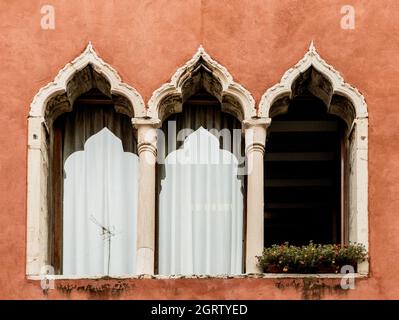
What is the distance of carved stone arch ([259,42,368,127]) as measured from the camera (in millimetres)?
15492

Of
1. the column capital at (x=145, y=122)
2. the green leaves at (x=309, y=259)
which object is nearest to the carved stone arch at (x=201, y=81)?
the column capital at (x=145, y=122)

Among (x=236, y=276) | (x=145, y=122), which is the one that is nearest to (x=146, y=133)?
(x=145, y=122)

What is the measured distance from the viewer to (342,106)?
15766 millimetres

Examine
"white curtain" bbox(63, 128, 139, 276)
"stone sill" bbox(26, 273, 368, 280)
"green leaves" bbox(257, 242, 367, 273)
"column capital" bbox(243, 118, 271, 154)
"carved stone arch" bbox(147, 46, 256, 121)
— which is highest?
"carved stone arch" bbox(147, 46, 256, 121)

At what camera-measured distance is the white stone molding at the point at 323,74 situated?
15.5m

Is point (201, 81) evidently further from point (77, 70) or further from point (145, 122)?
point (77, 70)

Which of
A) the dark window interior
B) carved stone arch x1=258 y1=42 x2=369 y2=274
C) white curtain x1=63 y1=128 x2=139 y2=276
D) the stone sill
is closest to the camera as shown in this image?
the stone sill

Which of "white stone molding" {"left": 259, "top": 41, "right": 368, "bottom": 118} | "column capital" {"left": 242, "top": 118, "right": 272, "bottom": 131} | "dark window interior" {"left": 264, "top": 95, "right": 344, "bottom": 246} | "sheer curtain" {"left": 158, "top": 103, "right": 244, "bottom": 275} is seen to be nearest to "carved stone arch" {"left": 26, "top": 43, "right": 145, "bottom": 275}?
"sheer curtain" {"left": 158, "top": 103, "right": 244, "bottom": 275}

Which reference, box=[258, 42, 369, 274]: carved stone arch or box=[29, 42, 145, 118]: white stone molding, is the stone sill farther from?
box=[29, 42, 145, 118]: white stone molding

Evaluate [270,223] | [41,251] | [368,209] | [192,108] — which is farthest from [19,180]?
[270,223]

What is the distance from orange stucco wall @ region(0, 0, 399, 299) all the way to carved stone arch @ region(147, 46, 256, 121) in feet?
0.28

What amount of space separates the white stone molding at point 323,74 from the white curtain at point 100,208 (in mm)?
1517

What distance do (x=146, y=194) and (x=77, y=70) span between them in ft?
4.61

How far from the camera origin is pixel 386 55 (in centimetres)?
1565
